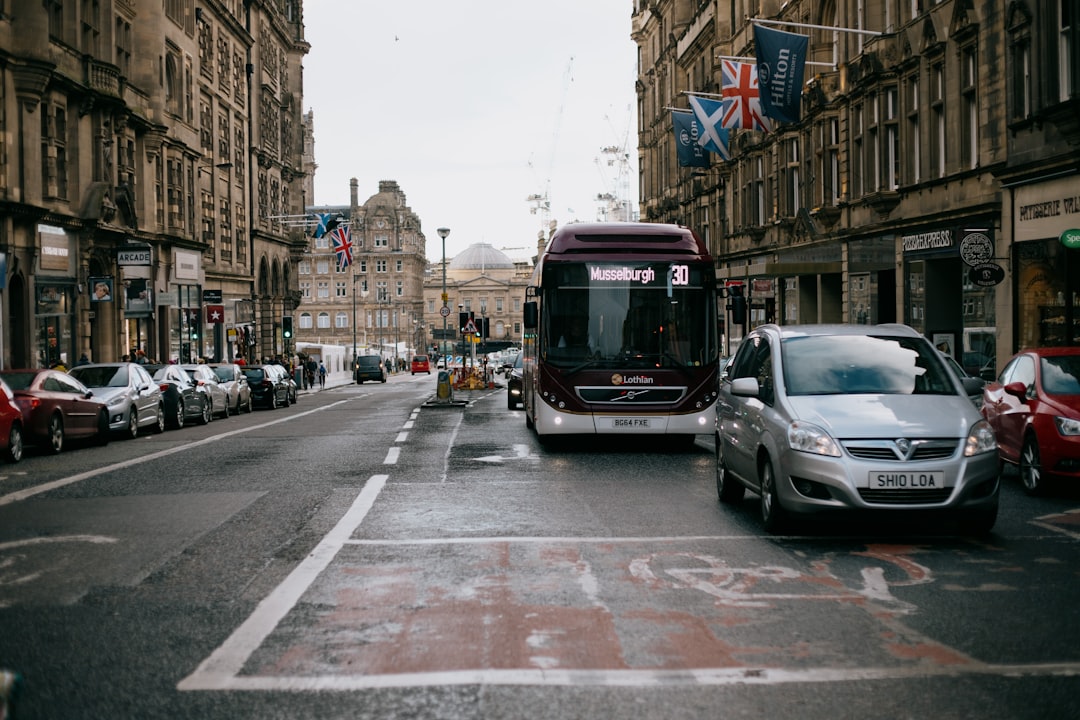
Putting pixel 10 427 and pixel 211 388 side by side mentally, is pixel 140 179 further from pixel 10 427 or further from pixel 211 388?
pixel 10 427

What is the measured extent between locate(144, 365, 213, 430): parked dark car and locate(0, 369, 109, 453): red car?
17.6 feet

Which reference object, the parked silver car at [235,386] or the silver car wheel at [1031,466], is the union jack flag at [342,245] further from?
the silver car wheel at [1031,466]

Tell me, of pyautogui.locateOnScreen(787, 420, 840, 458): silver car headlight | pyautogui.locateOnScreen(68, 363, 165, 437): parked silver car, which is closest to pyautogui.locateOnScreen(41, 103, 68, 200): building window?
pyautogui.locateOnScreen(68, 363, 165, 437): parked silver car

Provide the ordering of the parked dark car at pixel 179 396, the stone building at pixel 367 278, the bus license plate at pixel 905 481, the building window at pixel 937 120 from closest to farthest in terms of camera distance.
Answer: the bus license plate at pixel 905 481 → the parked dark car at pixel 179 396 → the building window at pixel 937 120 → the stone building at pixel 367 278

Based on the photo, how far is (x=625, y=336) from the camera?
18.8 metres

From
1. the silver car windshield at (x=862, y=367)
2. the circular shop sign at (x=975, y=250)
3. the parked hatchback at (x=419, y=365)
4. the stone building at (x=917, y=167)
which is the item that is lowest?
the parked hatchback at (x=419, y=365)

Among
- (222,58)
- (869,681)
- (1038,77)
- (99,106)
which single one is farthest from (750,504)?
(222,58)

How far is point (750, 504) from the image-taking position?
12.6 meters

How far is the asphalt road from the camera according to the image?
18.3 feet

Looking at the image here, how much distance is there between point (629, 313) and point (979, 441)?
914cm

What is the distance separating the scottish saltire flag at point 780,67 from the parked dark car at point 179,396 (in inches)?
582

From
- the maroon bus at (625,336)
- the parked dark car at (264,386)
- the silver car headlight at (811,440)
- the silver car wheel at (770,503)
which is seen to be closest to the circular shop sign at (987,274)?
the maroon bus at (625,336)

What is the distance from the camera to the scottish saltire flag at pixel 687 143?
4184 cm

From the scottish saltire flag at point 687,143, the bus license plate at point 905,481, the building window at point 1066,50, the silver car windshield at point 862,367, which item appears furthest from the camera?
the scottish saltire flag at point 687,143
